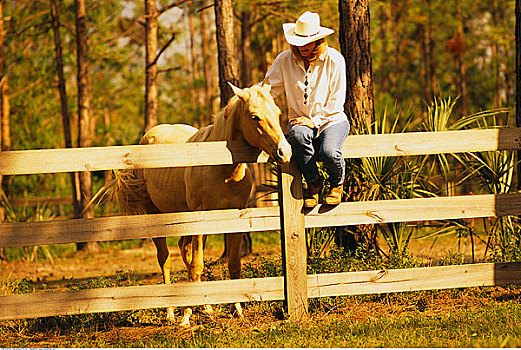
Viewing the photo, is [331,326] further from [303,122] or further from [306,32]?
[306,32]

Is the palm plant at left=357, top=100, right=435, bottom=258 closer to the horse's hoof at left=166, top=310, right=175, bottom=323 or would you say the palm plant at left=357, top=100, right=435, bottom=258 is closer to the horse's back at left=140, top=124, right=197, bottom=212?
the horse's back at left=140, top=124, right=197, bottom=212

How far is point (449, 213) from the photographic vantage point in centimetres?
569

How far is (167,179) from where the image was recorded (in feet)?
22.7

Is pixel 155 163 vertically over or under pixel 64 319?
over

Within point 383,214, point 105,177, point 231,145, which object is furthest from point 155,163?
point 105,177

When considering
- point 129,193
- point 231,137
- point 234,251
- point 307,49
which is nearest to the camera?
point 307,49

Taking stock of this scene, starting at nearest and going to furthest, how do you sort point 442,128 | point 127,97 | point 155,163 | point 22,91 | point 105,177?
point 155,163 → point 442,128 → point 105,177 → point 22,91 → point 127,97

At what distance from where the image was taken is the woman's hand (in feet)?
17.5

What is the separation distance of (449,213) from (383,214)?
63 cm

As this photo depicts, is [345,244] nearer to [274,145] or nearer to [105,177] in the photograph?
[274,145]

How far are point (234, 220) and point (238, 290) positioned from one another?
1.95ft

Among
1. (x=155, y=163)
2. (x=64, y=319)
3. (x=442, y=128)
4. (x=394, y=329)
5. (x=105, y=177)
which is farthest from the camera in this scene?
(x=105, y=177)

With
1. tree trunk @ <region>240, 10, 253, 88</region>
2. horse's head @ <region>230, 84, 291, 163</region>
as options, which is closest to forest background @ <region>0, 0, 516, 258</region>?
tree trunk @ <region>240, 10, 253, 88</region>

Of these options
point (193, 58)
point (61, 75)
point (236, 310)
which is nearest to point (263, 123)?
point (236, 310)
